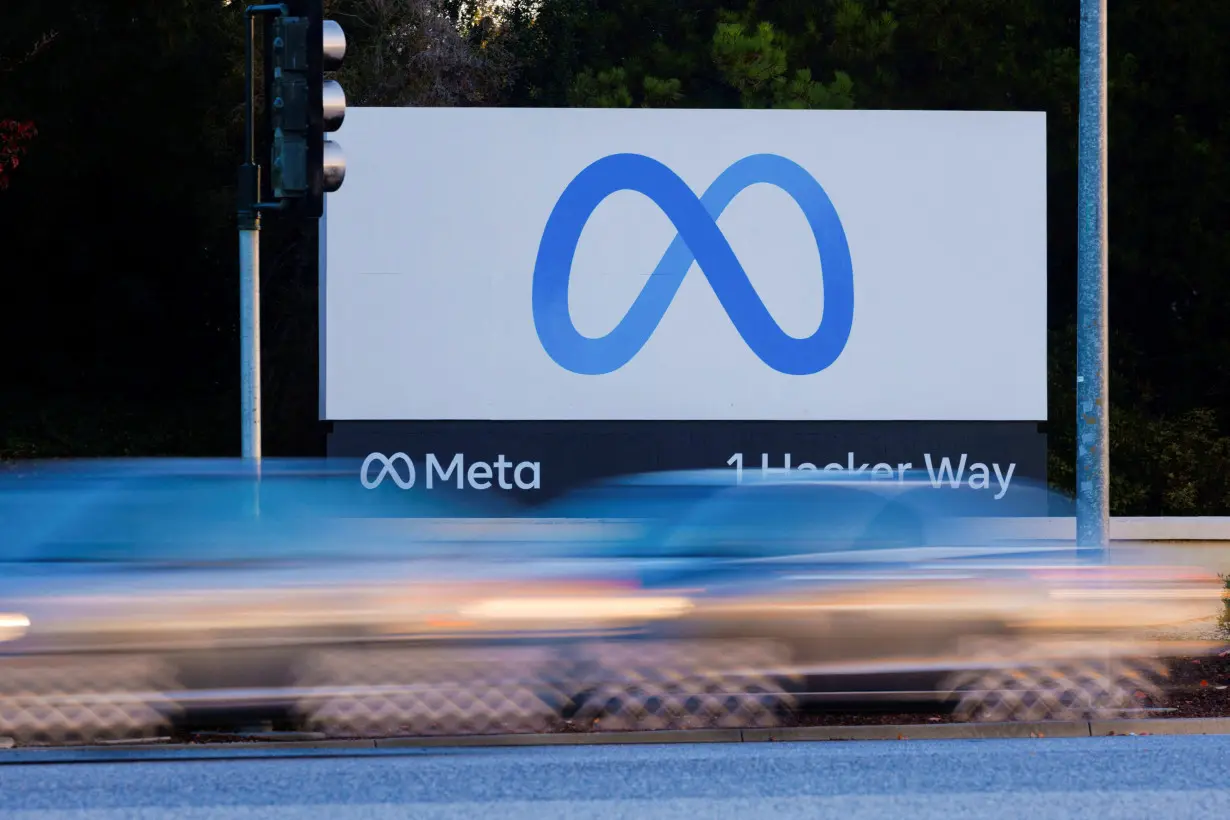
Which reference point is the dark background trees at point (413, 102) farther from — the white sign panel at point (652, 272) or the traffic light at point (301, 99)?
the traffic light at point (301, 99)

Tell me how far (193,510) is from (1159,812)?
5.09 m

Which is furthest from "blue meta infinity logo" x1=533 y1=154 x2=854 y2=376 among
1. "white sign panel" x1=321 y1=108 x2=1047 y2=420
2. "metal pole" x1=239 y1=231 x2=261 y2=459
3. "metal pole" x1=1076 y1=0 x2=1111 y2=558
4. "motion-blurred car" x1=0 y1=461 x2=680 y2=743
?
"motion-blurred car" x1=0 y1=461 x2=680 y2=743

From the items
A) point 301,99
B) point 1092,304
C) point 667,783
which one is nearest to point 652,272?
point 1092,304

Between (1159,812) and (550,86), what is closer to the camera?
(1159,812)

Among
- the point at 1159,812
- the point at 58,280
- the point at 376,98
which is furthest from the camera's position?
the point at 58,280

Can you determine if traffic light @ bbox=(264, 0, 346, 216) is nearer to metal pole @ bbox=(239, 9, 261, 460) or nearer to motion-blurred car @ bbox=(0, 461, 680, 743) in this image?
→ motion-blurred car @ bbox=(0, 461, 680, 743)

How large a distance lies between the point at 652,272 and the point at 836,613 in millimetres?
11174

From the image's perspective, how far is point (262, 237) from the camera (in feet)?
102

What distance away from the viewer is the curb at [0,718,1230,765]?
905 centimetres

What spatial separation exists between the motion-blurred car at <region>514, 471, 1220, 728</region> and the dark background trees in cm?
1518

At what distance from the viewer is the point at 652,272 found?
65.7 ft

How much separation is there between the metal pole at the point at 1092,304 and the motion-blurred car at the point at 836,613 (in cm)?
387

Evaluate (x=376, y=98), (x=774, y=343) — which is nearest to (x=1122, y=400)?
(x=774, y=343)

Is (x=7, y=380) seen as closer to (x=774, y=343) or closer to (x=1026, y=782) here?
(x=774, y=343)
